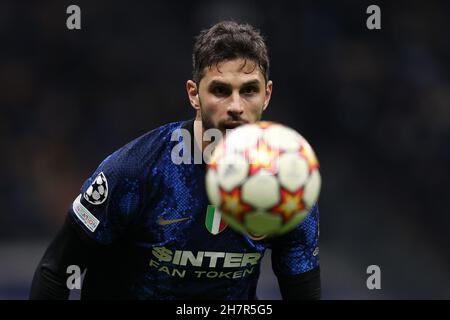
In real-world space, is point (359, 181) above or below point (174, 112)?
below

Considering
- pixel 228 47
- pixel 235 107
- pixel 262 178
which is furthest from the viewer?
pixel 228 47

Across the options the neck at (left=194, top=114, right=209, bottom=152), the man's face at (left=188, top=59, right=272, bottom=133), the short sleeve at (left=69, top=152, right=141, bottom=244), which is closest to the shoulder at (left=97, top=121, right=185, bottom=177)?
the short sleeve at (left=69, top=152, right=141, bottom=244)

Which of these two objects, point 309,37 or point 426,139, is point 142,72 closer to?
point 309,37

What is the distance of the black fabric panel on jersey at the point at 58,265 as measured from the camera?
367cm

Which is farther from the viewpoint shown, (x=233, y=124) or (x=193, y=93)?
(x=193, y=93)

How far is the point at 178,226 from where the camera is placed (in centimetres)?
383

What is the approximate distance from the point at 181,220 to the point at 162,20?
25.1 ft

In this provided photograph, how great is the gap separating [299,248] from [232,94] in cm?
100

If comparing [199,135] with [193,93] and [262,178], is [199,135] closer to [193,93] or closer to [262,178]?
[193,93]

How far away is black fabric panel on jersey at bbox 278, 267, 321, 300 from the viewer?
4.06 metres

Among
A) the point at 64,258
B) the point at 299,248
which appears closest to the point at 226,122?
the point at 299,248

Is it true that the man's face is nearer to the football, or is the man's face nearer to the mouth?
the mouth

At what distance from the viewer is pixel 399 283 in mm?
8555
